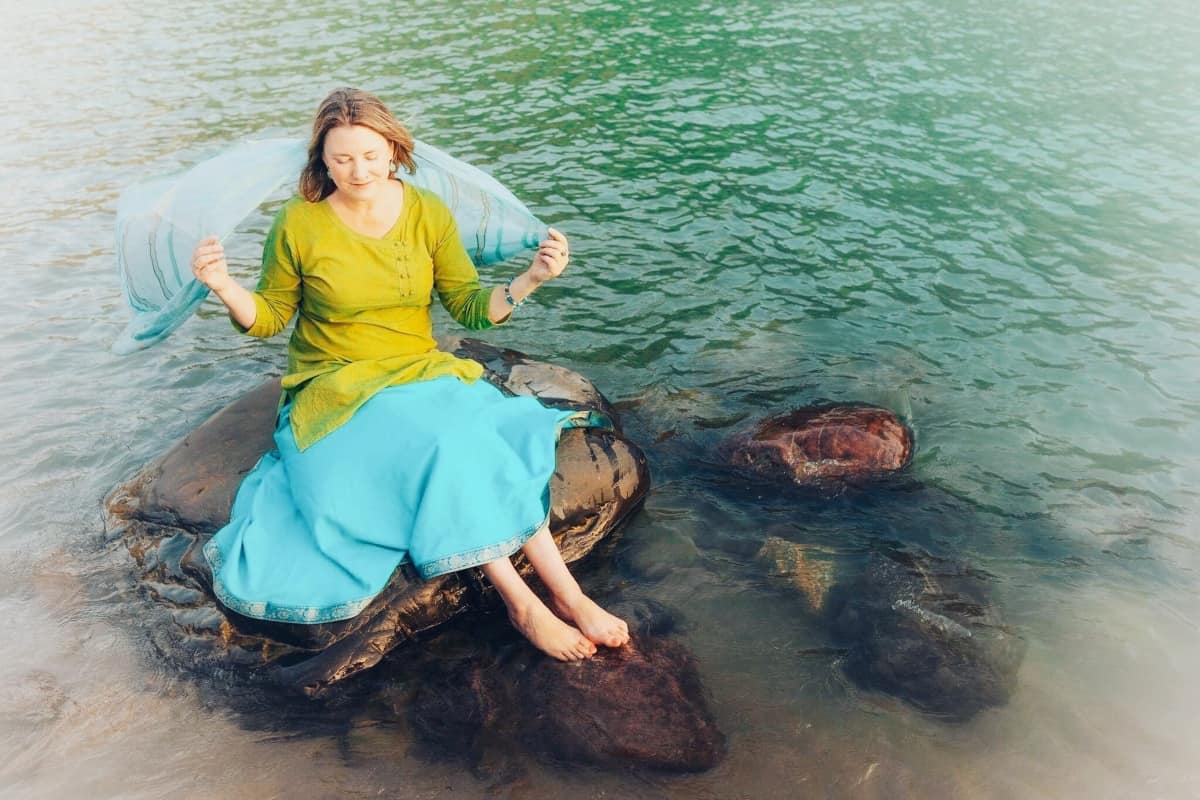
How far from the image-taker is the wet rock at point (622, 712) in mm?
4820

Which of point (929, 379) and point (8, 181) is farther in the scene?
point (8, 181)

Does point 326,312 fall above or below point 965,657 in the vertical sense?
above

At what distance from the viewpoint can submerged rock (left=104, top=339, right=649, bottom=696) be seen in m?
5.45

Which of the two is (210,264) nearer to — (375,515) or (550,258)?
(375,515)

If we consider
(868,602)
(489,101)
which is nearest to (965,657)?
(868,602)

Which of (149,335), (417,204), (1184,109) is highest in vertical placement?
(417,204)

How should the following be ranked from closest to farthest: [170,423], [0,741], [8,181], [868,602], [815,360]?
[0,741] < [868,602] < [170,423] < [815,360] < [8,181]

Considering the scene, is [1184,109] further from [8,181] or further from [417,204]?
[8,181]

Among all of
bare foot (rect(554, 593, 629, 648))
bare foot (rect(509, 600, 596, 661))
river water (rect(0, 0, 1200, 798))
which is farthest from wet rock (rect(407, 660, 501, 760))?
bare foot (rect(554, 593, 629, 648))

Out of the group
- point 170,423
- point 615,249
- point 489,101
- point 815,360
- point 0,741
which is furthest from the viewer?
point 489,101

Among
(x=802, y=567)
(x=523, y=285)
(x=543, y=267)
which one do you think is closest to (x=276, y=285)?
(x=523, y=285)

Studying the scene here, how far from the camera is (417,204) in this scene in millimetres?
5562

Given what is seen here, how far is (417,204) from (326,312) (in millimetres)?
884

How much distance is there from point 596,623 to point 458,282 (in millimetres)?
2388
